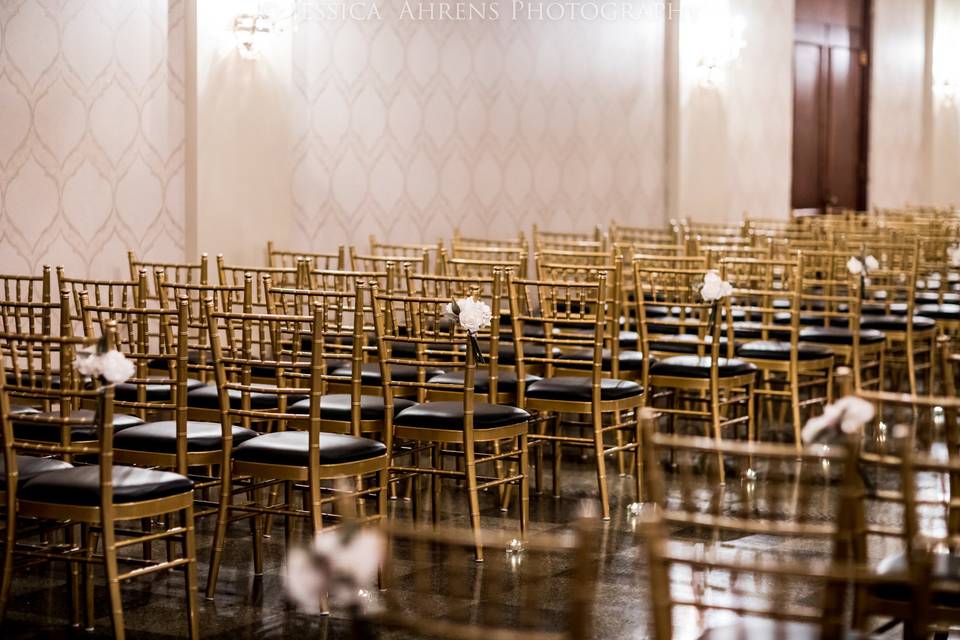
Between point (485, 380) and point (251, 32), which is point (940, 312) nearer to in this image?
point (485, 380)

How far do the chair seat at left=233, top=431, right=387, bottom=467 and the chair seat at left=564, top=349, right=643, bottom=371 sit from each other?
1963mm

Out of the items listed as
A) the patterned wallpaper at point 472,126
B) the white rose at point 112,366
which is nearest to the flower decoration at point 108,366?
the white rose at point 112,366

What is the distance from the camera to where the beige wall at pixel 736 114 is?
41.1 feet

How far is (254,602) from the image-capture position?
14.9ft

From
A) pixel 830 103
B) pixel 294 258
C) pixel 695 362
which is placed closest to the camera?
pixel 695 362

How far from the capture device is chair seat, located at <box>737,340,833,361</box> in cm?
713

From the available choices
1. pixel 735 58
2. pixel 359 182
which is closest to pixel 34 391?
pixel 359 182

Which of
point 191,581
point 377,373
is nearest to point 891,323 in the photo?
point 377,373

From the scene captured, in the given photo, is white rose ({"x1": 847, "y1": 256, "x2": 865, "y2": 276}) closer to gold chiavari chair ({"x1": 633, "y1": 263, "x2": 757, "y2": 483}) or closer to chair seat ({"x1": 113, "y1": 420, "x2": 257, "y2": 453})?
gold chiavari chair ({"x1": 633, "y1": 263, "x2": 757, "y2": 483})

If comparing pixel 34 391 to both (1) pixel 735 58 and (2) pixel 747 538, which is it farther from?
(1) pixel 735 58

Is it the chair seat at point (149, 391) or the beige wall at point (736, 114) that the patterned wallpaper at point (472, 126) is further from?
the chair seat at point (149, 391)

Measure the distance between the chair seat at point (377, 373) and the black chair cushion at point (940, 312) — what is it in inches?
164

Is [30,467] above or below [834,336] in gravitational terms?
below

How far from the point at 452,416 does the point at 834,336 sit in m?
3.39
